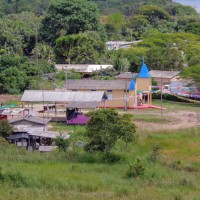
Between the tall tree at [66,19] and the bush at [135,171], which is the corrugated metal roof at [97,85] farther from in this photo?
the tall tree at [66,19]

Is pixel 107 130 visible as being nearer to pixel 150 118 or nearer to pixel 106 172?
pixel 106 172

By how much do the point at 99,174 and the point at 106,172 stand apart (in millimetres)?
567

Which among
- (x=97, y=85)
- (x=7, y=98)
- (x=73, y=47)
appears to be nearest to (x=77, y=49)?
(x=73, y=47)

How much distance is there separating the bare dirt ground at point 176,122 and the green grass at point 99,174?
13.4ft

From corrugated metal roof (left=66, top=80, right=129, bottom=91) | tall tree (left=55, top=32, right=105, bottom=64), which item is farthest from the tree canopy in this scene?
tall tree (left=55, top=32, right=105, bottom=64)

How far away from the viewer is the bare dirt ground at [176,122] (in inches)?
1182

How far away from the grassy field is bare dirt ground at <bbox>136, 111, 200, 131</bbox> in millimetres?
2876

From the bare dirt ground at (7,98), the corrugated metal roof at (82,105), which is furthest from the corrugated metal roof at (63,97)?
the bare dirt ground at (7,98)

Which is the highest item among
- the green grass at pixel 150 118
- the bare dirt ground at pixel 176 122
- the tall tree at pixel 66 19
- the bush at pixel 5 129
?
the tall tree at pixel 66 19

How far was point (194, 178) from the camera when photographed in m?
19.8

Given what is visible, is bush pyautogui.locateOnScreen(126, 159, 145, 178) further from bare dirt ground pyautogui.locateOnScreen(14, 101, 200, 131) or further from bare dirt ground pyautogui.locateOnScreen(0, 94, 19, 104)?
bare dirt ground pyautogui.locateOnScreen(0, 94, 19, 104)

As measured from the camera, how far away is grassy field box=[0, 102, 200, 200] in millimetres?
17641

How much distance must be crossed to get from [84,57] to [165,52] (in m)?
9.65

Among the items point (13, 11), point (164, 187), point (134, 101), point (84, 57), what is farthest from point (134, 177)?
point (13, 11)
